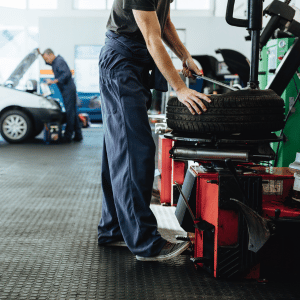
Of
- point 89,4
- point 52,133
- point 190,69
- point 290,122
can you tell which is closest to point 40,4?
point 89,4

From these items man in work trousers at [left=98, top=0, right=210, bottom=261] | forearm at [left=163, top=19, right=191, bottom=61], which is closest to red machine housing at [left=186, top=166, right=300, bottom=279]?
man in work trousers at [left=98, top=0, right=210, bottom=261]

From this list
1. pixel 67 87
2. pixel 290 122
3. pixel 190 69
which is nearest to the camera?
pixel 190 69

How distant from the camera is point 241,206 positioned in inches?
55.9

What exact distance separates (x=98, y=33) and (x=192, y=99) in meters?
10.3

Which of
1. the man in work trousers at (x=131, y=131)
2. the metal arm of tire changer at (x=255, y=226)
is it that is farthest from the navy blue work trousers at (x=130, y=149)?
the metal arm of tire changer at (x=255, y=226)

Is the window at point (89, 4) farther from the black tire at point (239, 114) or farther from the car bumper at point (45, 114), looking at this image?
the black tire at point (239, 114)

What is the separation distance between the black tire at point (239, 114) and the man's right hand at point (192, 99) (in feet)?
0.08

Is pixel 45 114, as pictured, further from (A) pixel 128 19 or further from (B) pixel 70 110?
(A) pixel 128 19

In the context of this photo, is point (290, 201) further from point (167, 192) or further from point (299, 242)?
point (167, 192)

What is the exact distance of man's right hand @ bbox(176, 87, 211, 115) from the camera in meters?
1.46

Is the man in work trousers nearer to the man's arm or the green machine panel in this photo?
the man's arm

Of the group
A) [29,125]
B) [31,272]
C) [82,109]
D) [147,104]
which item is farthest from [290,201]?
[82,109]

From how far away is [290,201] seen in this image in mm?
1664

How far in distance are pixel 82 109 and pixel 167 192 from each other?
305 inches
